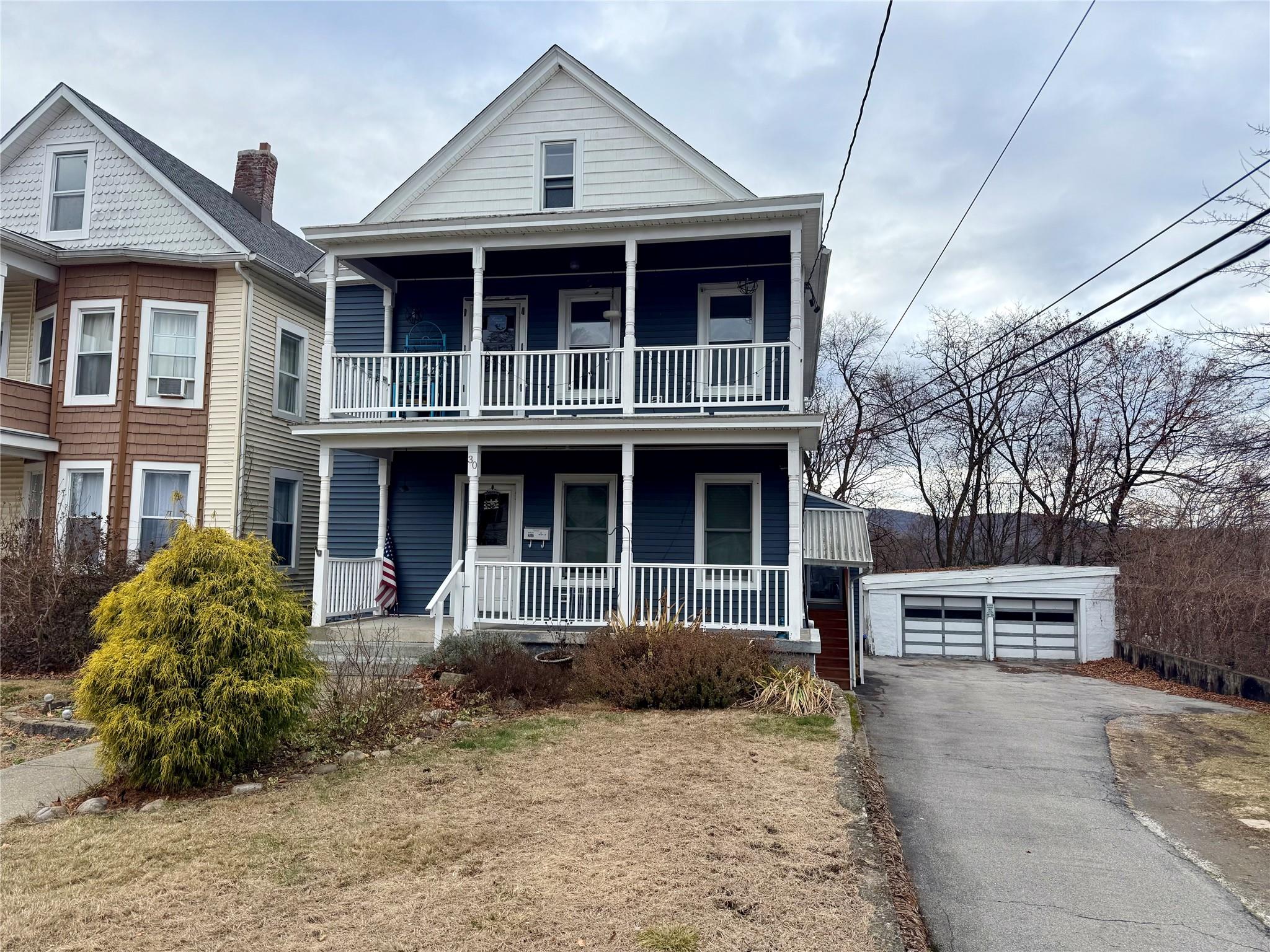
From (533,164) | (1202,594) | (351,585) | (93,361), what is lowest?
(1202,594)

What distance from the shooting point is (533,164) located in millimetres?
14172

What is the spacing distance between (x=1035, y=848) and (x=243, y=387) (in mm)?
14226

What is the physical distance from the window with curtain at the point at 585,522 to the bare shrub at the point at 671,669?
4.09 meters

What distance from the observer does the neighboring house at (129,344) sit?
1455cm

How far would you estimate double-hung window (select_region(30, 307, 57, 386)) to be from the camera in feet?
50.1

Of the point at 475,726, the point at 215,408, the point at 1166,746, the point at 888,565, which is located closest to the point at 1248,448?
the point at 1166,746

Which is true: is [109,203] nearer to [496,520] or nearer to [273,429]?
[273,429]

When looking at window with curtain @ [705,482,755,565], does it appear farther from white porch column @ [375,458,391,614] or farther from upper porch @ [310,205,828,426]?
white porch column @ [375,458,391,614]

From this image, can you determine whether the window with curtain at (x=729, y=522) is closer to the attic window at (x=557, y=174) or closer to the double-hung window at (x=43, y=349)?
the attic window at (x=557, y=174)

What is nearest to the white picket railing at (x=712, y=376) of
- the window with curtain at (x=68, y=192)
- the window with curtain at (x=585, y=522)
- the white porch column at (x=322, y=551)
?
the window with curtain at (x=585, y=522)

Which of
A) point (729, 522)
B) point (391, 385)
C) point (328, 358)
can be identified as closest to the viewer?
point (328, 358)

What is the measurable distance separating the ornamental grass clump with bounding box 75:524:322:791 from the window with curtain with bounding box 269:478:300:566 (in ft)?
32.8

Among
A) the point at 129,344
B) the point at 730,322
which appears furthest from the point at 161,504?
the point at 730,322

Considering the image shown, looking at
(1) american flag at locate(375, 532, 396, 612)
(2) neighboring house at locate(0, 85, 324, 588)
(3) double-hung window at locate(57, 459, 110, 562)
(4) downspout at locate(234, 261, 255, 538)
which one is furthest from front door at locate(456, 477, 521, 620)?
(3) double-hung window at locate(57, 459, 110, 562)
